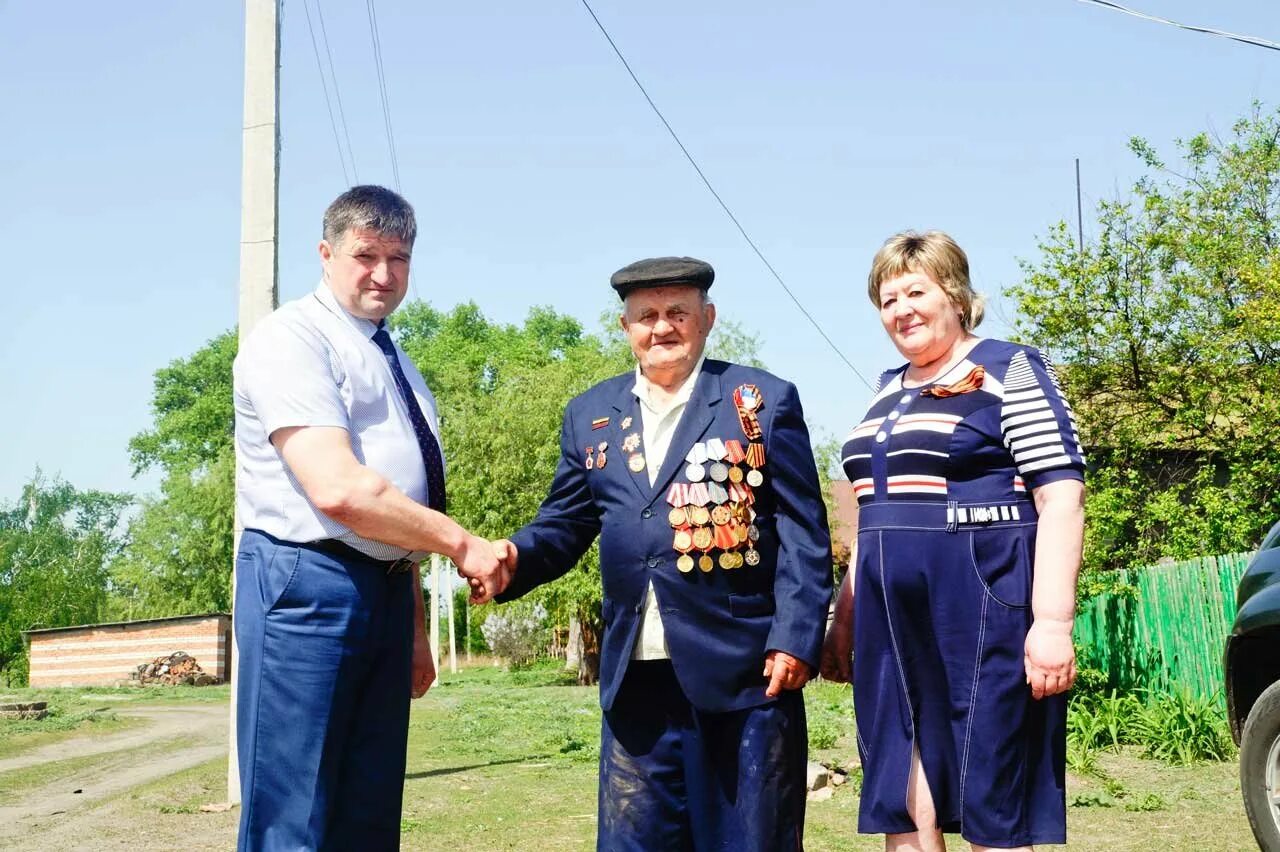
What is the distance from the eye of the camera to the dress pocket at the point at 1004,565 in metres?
3.44

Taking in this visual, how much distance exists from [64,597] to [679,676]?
71035 mm

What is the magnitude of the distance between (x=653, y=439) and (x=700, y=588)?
522 millimetres

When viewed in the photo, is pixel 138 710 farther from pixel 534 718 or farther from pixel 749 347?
pixel 749 347

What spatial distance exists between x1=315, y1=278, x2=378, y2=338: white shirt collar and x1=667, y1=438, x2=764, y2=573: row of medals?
3.58ft

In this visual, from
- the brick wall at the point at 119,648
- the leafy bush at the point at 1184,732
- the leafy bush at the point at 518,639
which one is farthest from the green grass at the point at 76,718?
the leafy bush at the point at 518,639

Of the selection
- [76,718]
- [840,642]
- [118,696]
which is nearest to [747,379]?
[840,642]

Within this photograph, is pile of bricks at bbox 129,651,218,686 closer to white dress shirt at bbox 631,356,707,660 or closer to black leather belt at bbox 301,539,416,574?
black leather belt at bbox 301,539,416,574

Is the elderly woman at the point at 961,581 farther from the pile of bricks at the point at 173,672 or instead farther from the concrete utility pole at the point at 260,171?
the pile of bricks at the point at 173,672

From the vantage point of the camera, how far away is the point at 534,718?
672 inches

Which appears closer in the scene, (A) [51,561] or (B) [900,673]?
(B) [900,673]

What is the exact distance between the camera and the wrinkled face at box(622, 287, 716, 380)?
3.93 metres

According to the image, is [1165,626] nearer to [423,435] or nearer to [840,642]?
[840,642]

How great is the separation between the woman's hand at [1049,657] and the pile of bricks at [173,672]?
133 feet

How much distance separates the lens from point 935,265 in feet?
12.2
